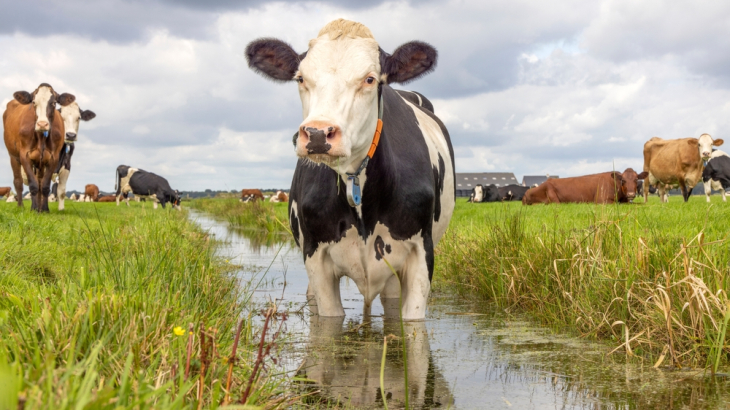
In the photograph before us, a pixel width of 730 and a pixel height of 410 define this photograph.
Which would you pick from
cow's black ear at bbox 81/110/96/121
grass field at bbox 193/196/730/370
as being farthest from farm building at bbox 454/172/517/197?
grass field at bbox 193/196/730/370

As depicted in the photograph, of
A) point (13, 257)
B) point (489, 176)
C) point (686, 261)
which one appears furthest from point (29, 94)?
point (489, 176)

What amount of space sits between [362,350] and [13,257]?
3.47m

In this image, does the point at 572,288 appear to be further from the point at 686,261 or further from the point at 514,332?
the point at 686,261

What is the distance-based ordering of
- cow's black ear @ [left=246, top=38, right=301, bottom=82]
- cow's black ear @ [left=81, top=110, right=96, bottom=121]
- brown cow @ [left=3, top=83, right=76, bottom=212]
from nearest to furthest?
cow's black ear @ [left=246, top=38, right=301, bottom=82], brown cow @ [left=3, top=83, right=76, bottom=212], cow's black ear @ [left=81, top=110, right=96, bottom=121]

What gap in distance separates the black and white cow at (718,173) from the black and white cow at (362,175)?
66.8 feet

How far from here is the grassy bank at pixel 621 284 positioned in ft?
12.4

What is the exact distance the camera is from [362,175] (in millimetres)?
4680

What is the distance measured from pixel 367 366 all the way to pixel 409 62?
7.15 ft

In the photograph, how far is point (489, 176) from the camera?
10644 centimetres

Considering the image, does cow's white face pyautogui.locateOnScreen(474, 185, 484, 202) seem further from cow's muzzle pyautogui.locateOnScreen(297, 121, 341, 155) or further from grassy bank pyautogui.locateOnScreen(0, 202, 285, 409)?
grassy bank pyautogui.locateOnScreen(0, 202, 285, 409)

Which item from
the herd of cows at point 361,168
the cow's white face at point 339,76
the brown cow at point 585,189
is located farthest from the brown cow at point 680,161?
the cow's white face at point 339,76

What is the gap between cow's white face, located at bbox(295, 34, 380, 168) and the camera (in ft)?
12.0

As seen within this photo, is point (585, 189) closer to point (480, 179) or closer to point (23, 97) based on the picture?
point (23, 97)

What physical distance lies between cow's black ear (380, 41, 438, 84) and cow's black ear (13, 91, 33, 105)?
1145 centimetres
